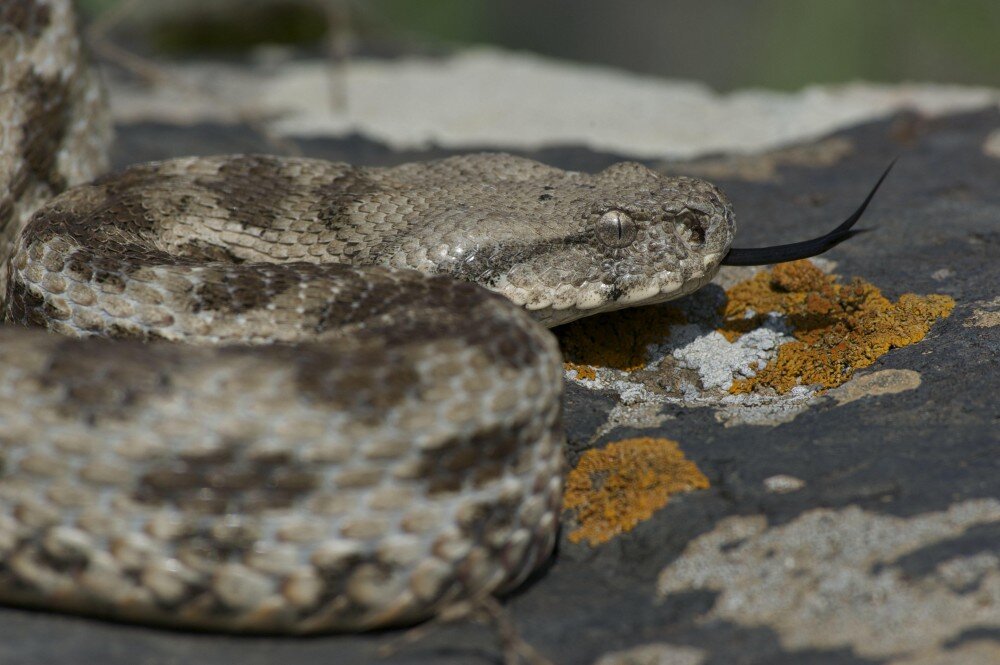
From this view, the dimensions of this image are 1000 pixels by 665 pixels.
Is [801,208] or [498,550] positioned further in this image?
[801,208]

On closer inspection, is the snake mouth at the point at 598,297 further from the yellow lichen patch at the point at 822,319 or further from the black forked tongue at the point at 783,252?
the yellow lichen patch at the point at 822,319

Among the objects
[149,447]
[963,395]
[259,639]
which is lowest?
[259,639]

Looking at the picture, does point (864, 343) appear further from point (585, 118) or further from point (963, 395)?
point (585, 118)

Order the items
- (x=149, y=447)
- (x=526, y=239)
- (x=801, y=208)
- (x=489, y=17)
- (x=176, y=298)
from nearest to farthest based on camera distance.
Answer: (x=149, y=447) < (x=176, y=298) < (x=526, y=239) < (x=801, y=208) < (x=489, y=17)

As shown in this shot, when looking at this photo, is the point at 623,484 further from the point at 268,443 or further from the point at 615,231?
the point at 268,443

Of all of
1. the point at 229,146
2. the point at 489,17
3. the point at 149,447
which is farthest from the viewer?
the point at 489,17

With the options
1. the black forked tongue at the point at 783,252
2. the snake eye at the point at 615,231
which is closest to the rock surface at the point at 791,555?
the black forked tongue at the point at 783,252

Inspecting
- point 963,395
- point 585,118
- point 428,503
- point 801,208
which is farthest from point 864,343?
point 585,118

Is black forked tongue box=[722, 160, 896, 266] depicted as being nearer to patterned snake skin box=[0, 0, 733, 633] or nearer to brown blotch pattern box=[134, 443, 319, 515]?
patterned snake skin box=[0, 0, 733, 633]
